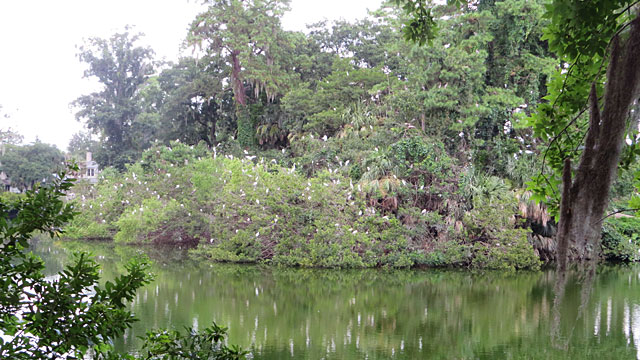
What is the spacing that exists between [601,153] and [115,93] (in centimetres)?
3169

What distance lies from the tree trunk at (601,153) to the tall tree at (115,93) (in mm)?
28539

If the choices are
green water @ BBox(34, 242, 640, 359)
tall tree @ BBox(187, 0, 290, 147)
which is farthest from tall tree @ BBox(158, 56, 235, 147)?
green water @ BBox(34, 242, 640, 359)

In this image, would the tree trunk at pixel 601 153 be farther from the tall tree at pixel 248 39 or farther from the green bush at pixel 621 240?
the tall tree at pixel 248 39

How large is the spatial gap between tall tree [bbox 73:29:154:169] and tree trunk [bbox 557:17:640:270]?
28539 millimetres

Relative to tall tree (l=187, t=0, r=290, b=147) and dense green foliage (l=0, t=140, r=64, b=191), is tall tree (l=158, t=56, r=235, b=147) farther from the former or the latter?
dense green foliage (l=0, t=140, r=64, b=191)

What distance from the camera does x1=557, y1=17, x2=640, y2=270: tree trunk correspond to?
214cm

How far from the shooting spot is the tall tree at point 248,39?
21.6 meters

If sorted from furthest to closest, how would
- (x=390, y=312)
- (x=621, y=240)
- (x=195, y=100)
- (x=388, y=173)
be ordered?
(x=195, y=100)
(x=621, y=240)
(x=388, y=173)
(x=390, y=312)

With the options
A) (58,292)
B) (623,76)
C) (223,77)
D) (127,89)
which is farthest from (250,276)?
(127,89)

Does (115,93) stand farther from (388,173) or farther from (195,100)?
(388,173)

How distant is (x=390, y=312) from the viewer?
30.2 ft

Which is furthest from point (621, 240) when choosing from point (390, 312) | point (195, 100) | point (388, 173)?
point (195, 100)

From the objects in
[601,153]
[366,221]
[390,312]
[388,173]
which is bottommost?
[390,312]

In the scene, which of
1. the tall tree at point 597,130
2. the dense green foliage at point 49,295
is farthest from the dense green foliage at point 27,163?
the tall tree at point 597,130
